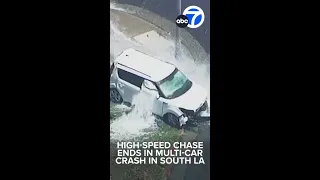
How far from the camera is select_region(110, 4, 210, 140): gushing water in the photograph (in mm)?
5234

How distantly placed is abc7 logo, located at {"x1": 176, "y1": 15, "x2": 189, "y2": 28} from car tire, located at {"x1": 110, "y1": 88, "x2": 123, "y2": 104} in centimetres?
55

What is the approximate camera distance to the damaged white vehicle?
17.2ft

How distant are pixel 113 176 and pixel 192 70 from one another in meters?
0.80

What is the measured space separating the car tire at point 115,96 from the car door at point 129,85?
0.02 meters

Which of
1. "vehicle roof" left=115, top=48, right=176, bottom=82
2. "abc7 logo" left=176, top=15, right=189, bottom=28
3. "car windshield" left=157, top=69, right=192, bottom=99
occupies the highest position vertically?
"abc7 logo" left=176, top=15, right=189, bottom=28

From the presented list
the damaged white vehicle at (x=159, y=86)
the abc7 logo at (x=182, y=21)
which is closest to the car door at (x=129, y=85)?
the damaged white vehicle at (x=159, y=86)

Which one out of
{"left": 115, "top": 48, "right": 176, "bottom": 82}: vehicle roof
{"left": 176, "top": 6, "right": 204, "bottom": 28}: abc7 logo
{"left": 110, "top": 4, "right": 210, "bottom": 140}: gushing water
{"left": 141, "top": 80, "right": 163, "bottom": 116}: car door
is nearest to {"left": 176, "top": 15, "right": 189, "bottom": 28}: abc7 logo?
{"left": 176, "top": 6, "right": 204, "bottom": 28}: abc7 logo

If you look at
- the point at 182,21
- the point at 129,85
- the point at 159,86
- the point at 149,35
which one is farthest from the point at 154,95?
the point at 182,21

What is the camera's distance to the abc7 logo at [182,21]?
5.23m

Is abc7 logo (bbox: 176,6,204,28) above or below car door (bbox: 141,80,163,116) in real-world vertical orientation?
above

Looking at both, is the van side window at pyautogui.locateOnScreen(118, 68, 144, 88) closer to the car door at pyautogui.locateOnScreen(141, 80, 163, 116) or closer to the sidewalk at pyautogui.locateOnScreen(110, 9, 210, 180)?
the car door at pyautogui.locateOnScreen(141, 80, 163, 116)

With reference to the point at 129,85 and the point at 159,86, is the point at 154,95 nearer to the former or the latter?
the point at 159,86

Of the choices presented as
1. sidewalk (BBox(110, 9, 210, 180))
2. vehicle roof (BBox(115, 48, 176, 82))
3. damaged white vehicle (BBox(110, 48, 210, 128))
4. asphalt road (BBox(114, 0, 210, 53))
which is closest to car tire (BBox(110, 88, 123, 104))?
damaged white vehicle (BBox(110, 48, 210, 128))

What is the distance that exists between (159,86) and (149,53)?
210 mm
